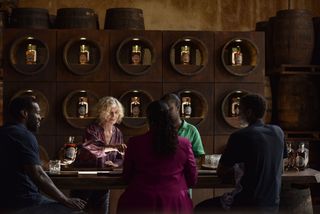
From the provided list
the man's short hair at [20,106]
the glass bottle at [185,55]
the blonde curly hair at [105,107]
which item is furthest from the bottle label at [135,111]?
the man's short hair at [20,106]

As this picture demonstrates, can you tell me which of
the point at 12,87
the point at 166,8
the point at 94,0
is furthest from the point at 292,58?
the point at 12,87

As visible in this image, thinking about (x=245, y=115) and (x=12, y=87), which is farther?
(x=12, y=87)

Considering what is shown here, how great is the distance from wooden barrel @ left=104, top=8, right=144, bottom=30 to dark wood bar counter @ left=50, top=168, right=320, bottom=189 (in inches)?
111

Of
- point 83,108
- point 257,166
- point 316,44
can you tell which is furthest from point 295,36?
point 257,166

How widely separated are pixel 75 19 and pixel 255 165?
366 centimetres

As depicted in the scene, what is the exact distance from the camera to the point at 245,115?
418cm

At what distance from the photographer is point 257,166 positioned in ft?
13.1

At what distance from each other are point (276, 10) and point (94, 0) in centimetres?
236

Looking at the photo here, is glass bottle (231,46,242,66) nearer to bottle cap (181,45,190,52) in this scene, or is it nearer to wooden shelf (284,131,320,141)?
bottle cap (181,45,190,52)

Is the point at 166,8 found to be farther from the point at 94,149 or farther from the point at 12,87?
the point at 94,149

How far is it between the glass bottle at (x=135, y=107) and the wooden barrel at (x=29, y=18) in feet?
4.08

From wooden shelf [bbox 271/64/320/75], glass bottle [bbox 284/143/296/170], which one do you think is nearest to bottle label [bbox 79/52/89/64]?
wooden shelf [bbox 271/64/320/75]

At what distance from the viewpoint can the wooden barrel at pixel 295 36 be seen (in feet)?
25.3

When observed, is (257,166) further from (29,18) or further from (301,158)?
(29,18)
